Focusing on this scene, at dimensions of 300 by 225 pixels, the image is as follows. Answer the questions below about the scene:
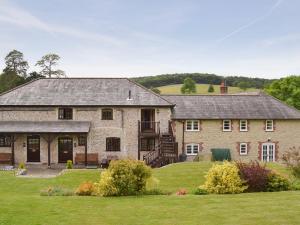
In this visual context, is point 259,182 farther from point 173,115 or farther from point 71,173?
point 173,115

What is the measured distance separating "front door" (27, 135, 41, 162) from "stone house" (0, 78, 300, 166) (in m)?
0.09

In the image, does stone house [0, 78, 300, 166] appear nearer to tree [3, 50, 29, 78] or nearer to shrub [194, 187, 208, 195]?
shrub [194, 187, 208, 195]

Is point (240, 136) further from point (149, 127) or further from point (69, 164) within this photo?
point (69, 164)

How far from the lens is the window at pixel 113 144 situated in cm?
3903

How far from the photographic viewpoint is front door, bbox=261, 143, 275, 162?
135 feet

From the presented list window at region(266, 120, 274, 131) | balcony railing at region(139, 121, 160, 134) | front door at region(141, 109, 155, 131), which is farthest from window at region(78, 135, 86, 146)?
window at region(266, 120, 274, 131)

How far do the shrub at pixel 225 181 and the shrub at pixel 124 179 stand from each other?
3019 mm

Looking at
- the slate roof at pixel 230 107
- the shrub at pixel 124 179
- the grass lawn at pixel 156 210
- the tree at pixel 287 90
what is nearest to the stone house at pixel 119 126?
the slate roof at pixel 230 107

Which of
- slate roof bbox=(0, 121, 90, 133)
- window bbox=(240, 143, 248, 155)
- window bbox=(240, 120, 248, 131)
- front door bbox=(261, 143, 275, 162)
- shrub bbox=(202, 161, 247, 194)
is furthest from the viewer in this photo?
front door bbox=(261, 143, 275, 162)

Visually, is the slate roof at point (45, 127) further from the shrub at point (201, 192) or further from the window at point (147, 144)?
the shrub at point (201, 192)

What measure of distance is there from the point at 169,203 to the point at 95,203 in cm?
289

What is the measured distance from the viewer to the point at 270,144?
136 ft

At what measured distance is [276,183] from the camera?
20.2 m

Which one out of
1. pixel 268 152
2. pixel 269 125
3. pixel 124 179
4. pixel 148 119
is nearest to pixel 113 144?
pixel 148 119
